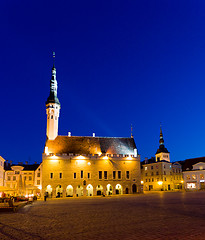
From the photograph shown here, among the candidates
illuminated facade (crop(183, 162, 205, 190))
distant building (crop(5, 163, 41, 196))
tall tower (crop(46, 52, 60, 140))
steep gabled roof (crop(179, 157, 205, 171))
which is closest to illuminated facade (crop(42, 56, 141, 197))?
tall tower (crop(46, 52, 60, 140))

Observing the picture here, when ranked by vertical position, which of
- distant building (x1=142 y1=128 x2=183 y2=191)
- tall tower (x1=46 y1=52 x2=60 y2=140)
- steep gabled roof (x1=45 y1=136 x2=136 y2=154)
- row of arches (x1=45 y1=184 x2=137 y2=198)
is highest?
tall tower (x1=46 y1=52 x2=60 y2=140)

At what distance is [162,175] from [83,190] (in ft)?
96.1

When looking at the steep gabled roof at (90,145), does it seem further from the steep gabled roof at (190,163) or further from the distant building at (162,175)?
the steep gabled roof at (190,163)

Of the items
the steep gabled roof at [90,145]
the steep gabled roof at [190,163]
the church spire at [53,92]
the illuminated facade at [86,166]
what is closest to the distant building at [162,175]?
the steep gabled roof at [190,163]

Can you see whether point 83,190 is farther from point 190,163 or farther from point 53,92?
point 190,163

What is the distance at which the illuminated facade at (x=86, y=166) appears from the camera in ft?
177

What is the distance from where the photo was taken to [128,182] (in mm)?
57000

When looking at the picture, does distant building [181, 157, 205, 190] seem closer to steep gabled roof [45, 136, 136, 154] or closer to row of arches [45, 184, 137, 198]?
steep gabled roof [45, 136, 136, 154]

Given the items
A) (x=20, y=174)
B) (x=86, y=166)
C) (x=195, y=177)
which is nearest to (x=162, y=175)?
(x=195, y=177)

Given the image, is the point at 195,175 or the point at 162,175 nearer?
the point at 195,175

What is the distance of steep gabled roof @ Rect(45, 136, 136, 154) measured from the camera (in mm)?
57594

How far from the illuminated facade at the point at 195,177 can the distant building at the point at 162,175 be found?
136 inches

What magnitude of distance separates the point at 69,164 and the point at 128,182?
13.4 m

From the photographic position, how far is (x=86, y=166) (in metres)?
55.7
